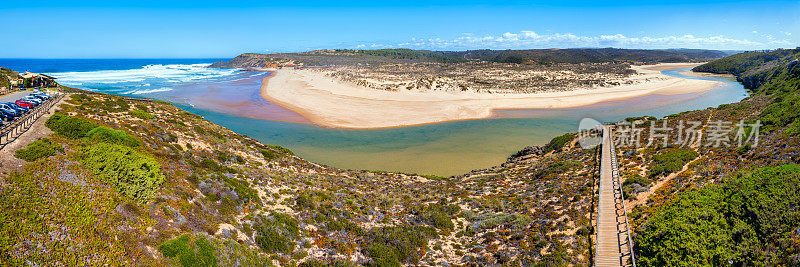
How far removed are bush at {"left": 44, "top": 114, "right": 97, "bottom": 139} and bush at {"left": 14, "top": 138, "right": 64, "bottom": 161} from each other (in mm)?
2447

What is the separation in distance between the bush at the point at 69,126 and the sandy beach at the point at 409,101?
26.9 m

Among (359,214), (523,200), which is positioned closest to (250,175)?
(359,214)

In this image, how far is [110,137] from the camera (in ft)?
53.9

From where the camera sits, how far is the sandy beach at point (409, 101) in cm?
4653

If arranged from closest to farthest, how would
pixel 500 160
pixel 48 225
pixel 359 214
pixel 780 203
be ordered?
pixel 48 225
pixel 780 203
pixel 359 214
pixel 500 160

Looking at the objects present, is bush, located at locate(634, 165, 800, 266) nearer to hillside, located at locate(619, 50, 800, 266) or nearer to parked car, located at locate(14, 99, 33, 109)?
hillside, located at locate(619, 50, 800, 266)

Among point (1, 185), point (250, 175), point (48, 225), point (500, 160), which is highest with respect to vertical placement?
point (1, 185)

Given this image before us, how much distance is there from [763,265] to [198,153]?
85.8 ft

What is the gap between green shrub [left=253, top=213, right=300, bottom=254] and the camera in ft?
43.5

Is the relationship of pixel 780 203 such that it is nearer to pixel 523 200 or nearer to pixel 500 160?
pixel 523 200

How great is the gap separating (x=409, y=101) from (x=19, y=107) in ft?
151

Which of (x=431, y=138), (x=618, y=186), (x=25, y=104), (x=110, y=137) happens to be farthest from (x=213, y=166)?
(x=431, y=138)

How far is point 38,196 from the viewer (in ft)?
32.4

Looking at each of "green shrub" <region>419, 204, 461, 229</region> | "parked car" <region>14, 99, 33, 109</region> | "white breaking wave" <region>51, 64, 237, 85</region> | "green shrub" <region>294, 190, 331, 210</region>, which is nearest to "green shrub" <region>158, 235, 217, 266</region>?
"green shrub" <region>294, 190, 331, 210</region>
